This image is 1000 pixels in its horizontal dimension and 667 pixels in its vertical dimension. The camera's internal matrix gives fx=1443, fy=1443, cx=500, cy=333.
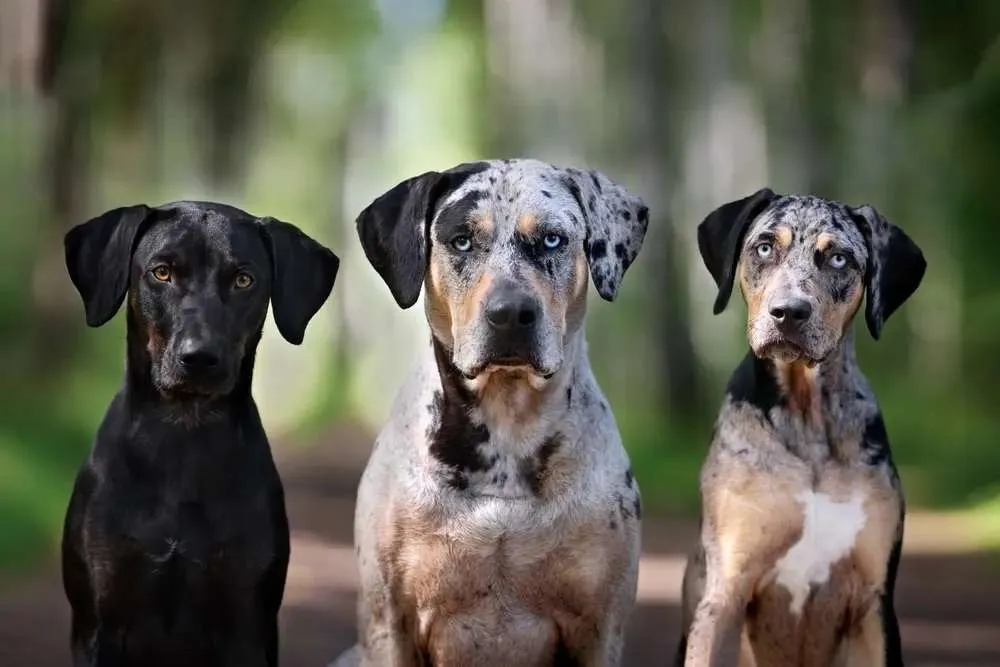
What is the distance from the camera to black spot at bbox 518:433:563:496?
4.13 m

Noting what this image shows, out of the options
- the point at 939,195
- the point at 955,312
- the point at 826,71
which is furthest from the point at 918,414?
the point at 826,71

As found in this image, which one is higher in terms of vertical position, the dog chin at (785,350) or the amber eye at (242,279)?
the amber eye at (242,279)

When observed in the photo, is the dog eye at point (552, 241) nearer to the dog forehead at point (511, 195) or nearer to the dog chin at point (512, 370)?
the dog forehead at point (511, 195)

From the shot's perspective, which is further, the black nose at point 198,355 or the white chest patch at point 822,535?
the white chest patch at point 822,535

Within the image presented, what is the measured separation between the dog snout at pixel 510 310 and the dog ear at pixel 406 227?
0.95 ft

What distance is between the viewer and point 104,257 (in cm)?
421

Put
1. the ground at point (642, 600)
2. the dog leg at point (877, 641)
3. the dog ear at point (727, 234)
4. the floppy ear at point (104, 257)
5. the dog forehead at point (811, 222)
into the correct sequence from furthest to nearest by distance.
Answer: the ground at point (642, 600) < the dog ear at point (727, 234) < the dog forehead at point (811, 222) < the dog leg at point (877, 641) < the floppy ear at point (104, 257)

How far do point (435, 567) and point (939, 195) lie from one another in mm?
6465

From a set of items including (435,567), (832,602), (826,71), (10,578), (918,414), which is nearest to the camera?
(435,567)

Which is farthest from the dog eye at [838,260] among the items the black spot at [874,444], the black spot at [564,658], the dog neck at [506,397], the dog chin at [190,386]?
the dog chin at [190,386]

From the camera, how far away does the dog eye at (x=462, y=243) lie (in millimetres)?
4152

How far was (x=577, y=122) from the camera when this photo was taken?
34.3 ft

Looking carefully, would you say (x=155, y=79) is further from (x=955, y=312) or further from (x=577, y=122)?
(x=955, y=312)

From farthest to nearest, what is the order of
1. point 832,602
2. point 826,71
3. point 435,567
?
point 826,71 → point 832,602 → point 435,567
